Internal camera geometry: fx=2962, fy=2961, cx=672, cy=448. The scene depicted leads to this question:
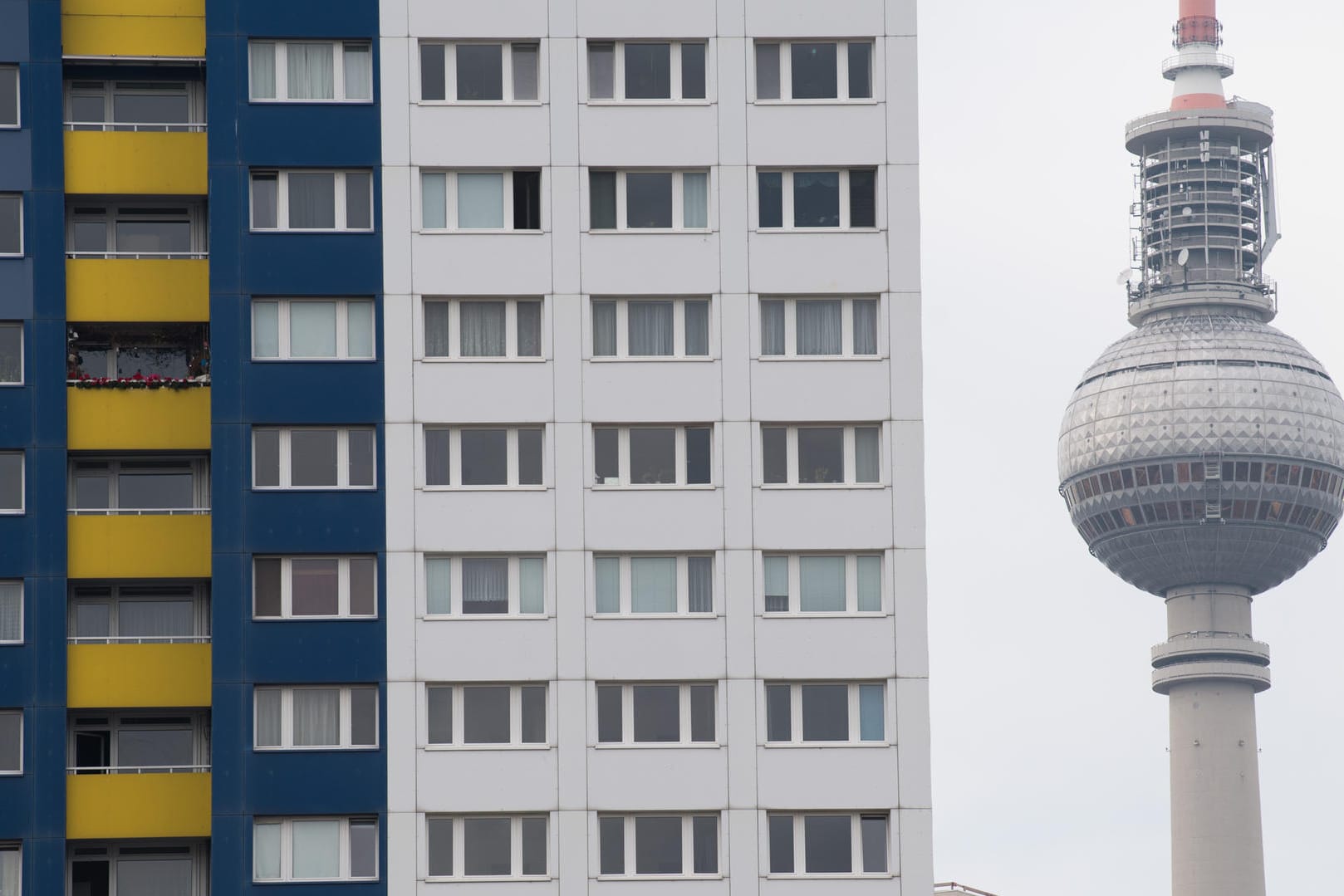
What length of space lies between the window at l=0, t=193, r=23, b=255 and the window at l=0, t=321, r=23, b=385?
2031 millimetres

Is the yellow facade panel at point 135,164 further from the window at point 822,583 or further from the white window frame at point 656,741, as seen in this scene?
the window at point 822,583

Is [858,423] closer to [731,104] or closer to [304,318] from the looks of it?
[731,104]

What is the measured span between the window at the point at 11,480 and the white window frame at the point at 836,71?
1972 cm

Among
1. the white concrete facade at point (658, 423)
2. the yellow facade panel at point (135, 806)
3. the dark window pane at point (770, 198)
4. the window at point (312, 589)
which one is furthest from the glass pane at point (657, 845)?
the dark window pane at point (770, 198)

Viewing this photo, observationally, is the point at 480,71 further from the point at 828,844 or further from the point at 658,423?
the point at 828,844

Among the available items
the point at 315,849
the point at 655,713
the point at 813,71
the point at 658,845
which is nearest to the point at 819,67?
the point at 813,71

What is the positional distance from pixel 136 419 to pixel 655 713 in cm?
1419

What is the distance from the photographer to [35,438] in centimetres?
6938

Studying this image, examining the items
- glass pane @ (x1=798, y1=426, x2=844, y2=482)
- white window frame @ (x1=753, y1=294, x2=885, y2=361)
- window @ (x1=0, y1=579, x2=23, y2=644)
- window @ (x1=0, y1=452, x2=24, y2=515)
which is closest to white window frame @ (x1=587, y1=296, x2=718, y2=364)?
white window frame @ (x1=753, y1=294, x2=885, y2=361)

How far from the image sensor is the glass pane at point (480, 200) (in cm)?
7206

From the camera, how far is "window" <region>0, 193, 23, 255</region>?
70.5m

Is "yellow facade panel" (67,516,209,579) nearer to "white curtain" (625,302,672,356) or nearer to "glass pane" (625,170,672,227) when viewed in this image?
"white curtain" (625,302,672,356)

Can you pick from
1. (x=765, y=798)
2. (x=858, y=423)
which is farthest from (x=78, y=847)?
(x=858, y=423)

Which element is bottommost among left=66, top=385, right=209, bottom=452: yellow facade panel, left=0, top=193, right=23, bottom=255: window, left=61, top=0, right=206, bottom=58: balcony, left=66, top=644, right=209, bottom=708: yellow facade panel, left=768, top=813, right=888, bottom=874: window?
left=768, top=813, right=888, bottom=874: window
